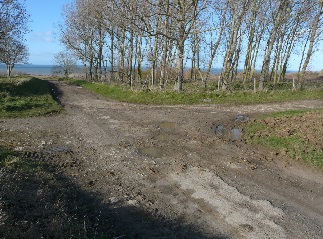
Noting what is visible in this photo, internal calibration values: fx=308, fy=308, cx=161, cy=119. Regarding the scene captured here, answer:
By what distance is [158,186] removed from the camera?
690 cm

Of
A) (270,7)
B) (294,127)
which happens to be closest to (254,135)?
(294,127)

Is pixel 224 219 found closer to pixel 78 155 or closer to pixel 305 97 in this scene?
pixel 78 155

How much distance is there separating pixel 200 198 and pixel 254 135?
4.99m

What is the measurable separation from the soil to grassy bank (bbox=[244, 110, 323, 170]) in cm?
41

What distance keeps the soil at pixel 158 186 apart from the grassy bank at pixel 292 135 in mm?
410

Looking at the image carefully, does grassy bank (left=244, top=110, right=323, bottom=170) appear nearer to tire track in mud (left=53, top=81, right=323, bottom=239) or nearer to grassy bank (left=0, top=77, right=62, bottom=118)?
tire track in mud (left=53, top=81, right=323, bottom=239)

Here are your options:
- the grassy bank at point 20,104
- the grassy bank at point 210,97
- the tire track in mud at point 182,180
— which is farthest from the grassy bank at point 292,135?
the grassy bank at point 20,104

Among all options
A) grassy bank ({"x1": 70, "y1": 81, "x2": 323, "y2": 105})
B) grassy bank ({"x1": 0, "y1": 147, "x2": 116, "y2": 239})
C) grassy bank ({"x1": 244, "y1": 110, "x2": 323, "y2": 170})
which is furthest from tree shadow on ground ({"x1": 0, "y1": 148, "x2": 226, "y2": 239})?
grassy bank ({"x1": 70, "y1": 81, "x2": 323, "y2": 105})

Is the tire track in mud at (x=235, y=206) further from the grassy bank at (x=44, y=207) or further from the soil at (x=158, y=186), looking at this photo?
the grassy bank at (x=44, y=207)

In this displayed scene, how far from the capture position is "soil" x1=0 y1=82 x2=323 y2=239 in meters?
5.16

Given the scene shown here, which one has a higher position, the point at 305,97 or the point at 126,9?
the point at 126,9

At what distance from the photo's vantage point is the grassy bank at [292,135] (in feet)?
29.0

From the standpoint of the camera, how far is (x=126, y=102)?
18.8 m

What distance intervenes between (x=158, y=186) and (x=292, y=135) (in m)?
5.43
